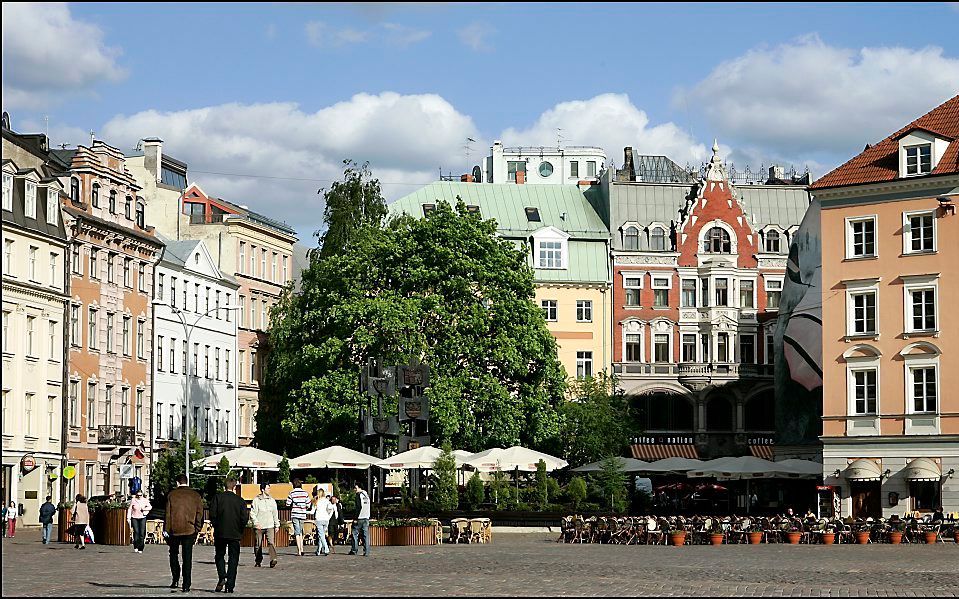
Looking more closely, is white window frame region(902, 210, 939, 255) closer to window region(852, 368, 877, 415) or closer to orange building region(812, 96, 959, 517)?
orange building region(812, 96, 959, 517)

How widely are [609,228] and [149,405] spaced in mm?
28532

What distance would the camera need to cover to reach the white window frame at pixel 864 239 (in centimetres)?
6224

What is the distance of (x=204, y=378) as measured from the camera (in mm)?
87188

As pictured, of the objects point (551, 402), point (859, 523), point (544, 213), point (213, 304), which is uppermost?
point (544, 213)

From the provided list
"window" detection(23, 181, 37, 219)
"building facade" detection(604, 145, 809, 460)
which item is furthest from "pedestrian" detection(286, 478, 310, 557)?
"building facade" detection(604, 145, 809, 460)

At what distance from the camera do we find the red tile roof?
61.8 metres

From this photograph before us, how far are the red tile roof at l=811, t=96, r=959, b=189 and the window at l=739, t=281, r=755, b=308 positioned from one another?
26863 millimetres

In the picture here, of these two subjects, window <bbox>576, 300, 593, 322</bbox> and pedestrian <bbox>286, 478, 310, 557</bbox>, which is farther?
window <bbox>576, 300, 593, 322</bbox>

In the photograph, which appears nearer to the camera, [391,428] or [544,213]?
[391,428]

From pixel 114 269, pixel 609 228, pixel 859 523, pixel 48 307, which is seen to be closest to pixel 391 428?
pixel 859 523

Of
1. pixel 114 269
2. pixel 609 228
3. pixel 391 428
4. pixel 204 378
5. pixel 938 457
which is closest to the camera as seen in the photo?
pixel 391 428

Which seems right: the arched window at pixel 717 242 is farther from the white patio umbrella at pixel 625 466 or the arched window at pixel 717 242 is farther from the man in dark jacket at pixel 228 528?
the man in dark jacket at pixel 228 528

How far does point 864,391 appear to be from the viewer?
204 feet

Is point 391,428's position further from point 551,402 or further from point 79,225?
point 79,225
